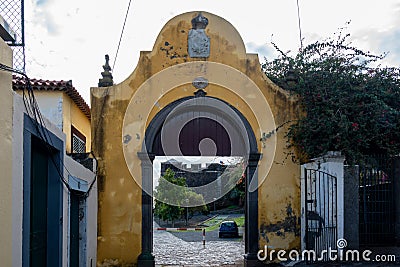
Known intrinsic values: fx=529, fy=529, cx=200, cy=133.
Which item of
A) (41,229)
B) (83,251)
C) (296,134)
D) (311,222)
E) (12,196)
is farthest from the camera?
(296,134)

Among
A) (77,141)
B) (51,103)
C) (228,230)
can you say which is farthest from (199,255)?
(228,230)

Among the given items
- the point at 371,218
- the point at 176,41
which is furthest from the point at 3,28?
the point at 371,218

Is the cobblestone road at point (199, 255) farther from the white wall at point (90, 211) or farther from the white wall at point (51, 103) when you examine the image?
the white wall at point (51, 103)

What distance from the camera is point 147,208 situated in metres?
11.6

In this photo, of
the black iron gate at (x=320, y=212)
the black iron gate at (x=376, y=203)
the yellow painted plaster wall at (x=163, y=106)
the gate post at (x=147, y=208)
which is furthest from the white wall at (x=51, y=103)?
the black iron gate at (x=376, y=203)

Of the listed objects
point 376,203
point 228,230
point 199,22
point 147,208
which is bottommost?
point 228,230

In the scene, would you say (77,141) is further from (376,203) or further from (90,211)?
(376,203)

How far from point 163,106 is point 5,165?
7079 mm

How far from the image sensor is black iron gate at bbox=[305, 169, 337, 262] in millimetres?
9695

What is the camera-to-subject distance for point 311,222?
10.8 meters

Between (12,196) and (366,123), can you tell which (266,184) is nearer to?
(366,123)

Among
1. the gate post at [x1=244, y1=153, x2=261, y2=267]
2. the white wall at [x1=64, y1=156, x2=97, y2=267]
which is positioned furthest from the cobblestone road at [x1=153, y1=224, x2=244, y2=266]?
the white wall at [x1=64, y1=156, x2=97, y2=267]

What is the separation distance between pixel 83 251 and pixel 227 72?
5.03m

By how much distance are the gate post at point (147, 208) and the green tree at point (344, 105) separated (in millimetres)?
3242
